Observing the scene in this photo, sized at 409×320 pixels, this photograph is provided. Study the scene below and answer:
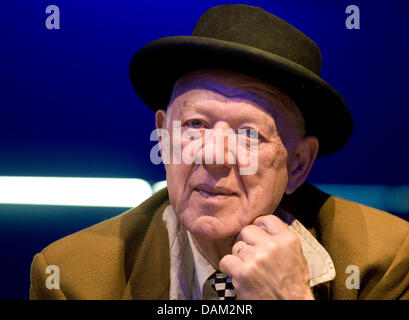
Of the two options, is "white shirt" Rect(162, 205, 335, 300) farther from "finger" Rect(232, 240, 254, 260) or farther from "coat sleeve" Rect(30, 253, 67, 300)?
"coat sleeve" Rect(30, 253, 67, 300)

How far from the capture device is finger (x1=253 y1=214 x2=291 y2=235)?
129 centimetres

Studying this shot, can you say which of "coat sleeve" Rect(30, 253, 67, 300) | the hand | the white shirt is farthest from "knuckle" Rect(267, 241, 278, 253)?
"coat sleeve" Rect(30, 253, 67, 300)

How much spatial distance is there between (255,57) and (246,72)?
0.28 feet

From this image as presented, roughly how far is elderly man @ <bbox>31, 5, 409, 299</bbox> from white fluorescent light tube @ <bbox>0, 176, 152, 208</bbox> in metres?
0.25

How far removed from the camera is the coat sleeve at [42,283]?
1409 millimetres

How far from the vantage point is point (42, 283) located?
4.71ft

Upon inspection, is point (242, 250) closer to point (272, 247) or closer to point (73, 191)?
point (272, 247)

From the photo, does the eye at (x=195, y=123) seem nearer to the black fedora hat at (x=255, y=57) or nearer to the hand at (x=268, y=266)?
the black fedora hat at (x=255, y=57)

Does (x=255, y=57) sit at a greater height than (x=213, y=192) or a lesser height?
greater

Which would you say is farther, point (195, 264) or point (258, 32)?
point (195, 264)

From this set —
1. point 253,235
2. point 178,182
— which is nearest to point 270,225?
point 253,235

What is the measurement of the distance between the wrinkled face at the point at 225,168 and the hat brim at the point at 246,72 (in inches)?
1.9

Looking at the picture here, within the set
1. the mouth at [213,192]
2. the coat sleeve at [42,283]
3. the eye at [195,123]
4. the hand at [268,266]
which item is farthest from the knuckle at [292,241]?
the coat sleeve at [42,283]
